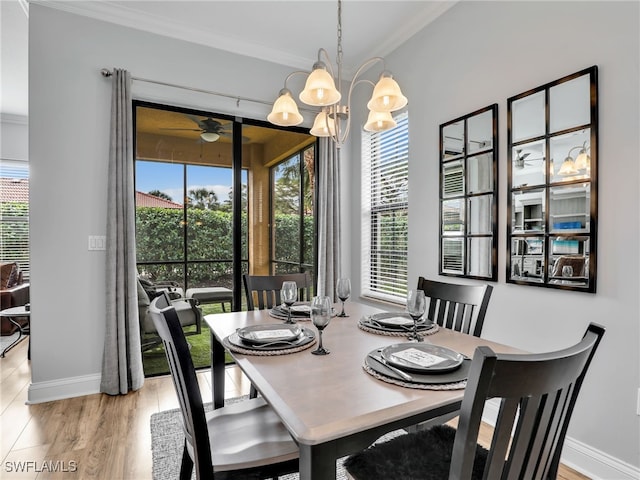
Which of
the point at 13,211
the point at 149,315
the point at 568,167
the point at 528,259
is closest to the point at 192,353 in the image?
the point at 149,315

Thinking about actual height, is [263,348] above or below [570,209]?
below

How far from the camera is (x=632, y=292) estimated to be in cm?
163

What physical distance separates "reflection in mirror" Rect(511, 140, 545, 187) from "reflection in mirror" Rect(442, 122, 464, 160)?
1.46 ft

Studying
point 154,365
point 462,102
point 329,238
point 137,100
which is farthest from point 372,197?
point 154,365

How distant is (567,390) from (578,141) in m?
1.51

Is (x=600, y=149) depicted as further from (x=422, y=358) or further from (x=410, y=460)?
(x=410, y=460)

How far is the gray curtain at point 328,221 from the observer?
3559 millimetres

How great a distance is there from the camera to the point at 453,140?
2.57 meters

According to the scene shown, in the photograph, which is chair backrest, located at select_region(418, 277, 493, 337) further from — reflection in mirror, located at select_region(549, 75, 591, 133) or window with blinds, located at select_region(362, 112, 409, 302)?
window with blinds, located at select_region(362, 112, 409, 302)

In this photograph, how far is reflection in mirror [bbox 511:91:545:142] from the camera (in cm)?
199

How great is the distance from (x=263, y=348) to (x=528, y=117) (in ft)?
6.38

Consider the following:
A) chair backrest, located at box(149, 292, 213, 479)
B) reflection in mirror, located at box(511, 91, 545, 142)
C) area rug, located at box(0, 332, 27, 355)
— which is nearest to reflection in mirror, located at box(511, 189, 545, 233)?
reflection in mirror, located at box(511, 91, 545, 142)

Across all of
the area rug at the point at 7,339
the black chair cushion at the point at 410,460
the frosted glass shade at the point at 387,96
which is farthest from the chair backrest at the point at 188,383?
the area rug at the point at 7,339

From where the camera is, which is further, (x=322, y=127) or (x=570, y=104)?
(x=322, y=127)
